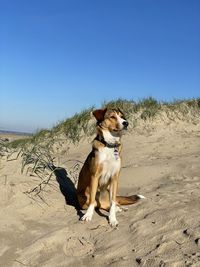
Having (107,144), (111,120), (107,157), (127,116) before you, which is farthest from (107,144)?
(127,116)

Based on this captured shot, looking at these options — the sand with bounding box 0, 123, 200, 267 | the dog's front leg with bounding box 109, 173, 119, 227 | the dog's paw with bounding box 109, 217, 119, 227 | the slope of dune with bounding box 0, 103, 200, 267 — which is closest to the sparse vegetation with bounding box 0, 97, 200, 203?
the slope of dune with bounding box 0, 103, 200, 267

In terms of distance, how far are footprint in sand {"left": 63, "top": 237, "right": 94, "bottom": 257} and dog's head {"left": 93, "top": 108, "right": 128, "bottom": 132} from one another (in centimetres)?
177

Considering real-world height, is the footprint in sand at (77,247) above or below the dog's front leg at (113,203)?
below

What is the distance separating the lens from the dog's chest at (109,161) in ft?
22.1

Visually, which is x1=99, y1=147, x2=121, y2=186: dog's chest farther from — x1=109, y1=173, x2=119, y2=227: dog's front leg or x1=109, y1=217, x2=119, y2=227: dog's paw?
x1=109, y1=217, x2=119, y2=227: dog's paw

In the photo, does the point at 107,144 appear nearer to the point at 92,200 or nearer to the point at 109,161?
the point at 109,161

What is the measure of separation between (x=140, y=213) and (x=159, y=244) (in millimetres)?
1321

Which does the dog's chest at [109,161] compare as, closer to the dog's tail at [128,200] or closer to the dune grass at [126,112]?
the dog's tail at [128,200]

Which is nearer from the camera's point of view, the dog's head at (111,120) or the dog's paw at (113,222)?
the dog's paw at (113,222)

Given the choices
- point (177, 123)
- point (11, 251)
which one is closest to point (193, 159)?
point (177, 123)

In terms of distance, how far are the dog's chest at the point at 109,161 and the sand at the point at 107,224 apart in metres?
0.62

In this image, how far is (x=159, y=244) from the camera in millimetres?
5027

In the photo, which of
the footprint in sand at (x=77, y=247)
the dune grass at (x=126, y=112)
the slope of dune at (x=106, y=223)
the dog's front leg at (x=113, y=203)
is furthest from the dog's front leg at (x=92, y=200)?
the dune grass at (x=126, y=112)

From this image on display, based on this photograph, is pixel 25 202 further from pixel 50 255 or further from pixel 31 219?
pixel 50 255
